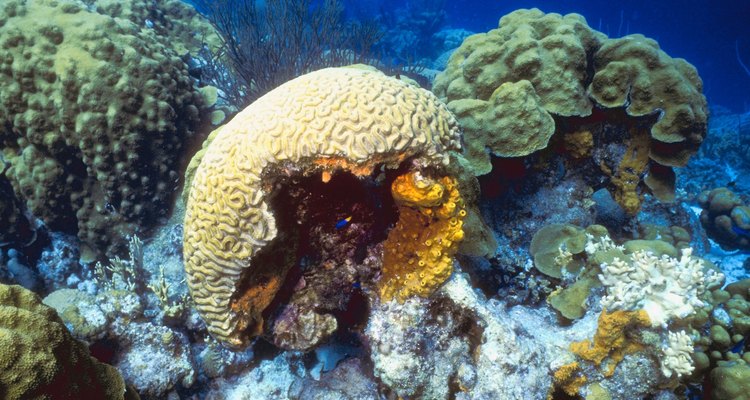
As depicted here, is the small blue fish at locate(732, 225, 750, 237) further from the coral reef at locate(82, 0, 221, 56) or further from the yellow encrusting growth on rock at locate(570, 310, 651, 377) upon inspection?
the coral reef at locate(82, 0, 221, 56)

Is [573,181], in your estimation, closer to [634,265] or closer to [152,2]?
[634,265]

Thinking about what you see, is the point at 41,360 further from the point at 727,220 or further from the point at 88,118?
the point at 727,220

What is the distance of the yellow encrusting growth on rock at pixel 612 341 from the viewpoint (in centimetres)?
279

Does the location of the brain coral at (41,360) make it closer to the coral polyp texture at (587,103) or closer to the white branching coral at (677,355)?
the coral polyp texture at (587,103)

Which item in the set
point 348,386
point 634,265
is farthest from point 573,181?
point 348,386

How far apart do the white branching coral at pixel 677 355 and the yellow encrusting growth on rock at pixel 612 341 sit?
0.51ft

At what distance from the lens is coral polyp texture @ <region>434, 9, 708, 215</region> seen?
13.1 ft

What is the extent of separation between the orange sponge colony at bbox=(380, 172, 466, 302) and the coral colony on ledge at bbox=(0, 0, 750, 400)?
17 millimetres

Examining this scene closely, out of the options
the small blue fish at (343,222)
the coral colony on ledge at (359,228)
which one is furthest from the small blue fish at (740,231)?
the small blue fish at (343,222)

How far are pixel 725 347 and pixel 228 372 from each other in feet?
14.4

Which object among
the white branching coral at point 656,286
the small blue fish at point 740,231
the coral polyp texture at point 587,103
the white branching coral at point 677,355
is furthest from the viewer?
the small blue fish at point 740,231

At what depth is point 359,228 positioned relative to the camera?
9.89ft

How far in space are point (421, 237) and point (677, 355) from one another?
1.93m

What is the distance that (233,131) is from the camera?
2.62 m
